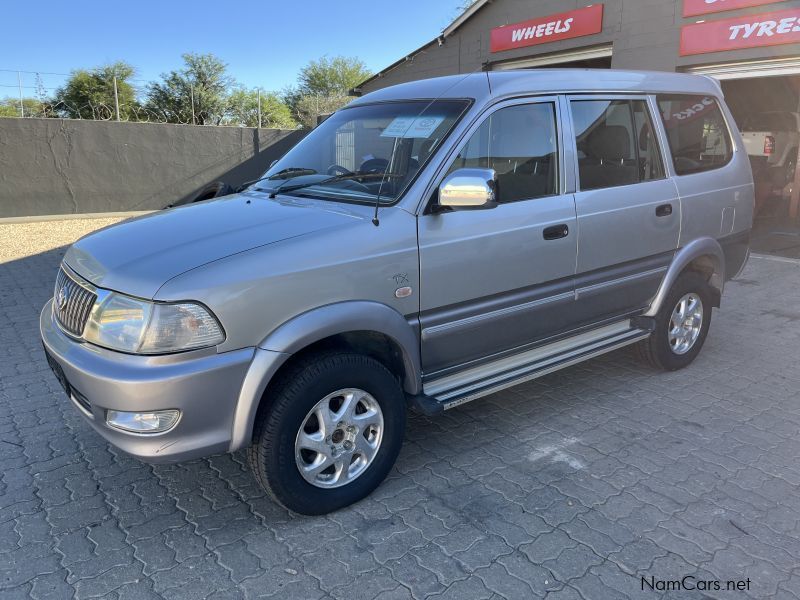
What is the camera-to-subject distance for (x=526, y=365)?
3555 mm

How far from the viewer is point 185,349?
7.96ft

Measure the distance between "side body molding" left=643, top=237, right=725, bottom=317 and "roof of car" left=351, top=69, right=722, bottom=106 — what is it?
1.13 m

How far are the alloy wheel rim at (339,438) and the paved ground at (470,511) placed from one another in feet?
0.70

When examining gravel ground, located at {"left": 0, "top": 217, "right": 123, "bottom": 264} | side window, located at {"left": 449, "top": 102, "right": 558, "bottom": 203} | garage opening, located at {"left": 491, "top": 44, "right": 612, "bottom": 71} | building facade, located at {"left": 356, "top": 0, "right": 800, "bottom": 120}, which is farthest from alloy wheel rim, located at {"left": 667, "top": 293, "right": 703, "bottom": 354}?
gravel ground, located at {"left": 0, "top": 217, "right": 123, "bottom": 264}

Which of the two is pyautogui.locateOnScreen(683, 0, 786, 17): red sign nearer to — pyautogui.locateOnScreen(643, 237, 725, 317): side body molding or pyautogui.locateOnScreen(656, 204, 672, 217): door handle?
pyautogui.locateOnScreen(643, 237, 725, 317): side body molding

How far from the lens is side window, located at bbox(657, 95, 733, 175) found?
4340 mm

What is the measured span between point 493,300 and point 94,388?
1.99m

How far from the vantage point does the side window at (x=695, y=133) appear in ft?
14.2

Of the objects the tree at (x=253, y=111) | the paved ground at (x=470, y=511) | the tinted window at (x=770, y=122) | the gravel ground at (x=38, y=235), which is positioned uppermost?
the tree at (x=253, y=111)

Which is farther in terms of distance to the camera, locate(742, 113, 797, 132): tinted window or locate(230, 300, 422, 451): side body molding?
locate(742, 113, 797, 132): tinted window

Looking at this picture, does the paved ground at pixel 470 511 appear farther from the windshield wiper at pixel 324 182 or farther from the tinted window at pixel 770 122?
the tinted window at pixel 770 122

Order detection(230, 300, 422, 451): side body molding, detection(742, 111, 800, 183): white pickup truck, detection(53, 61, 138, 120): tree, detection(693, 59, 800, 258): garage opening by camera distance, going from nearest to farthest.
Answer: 1. detection(230, 300, 422, 451): side body molding
2. detection(693, 59, 800, 258): garage opening
3. detection(742, 111, 800, 183): white pickup truck
4. detection(53, 61, 138, 120): tree

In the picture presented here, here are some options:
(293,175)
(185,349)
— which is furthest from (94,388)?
(293,175)

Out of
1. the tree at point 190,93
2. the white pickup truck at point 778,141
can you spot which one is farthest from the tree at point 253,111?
the white pickup truck at point 778,141
